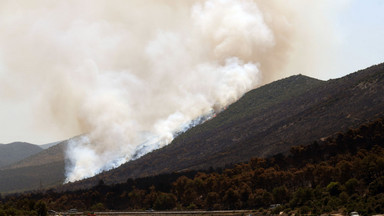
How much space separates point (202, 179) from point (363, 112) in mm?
71818

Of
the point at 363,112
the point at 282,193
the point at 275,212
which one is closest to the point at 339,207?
the point at 275,212

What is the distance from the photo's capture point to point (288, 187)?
131 m

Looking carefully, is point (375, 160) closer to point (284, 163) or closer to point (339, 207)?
point (339, 207)

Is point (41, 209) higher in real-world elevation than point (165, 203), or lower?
higher

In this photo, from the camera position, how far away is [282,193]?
11712 cm

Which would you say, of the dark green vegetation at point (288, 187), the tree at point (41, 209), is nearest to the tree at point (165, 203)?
the dark green vegetation at point (288, 187)

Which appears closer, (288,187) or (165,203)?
(288,187)

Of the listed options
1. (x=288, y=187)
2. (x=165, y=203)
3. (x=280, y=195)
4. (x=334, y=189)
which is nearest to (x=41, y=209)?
(x=165, y=203)

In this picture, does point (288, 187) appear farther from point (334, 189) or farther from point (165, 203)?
point (165, 203)

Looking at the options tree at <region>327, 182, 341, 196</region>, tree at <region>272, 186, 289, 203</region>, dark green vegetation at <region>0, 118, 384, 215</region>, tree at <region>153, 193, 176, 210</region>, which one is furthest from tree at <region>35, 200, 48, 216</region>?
tree at <region>327, 182, 341, 196</region>

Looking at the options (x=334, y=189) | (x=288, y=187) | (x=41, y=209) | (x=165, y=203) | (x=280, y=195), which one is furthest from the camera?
(x=165, y=203)

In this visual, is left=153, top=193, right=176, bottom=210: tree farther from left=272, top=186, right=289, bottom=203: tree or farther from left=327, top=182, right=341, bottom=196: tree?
left=327, top=182, right=341, bottom=196: tree

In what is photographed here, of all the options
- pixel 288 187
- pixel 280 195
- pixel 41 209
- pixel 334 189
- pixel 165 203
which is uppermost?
pixel 41 209

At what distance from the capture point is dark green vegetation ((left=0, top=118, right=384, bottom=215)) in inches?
3652
